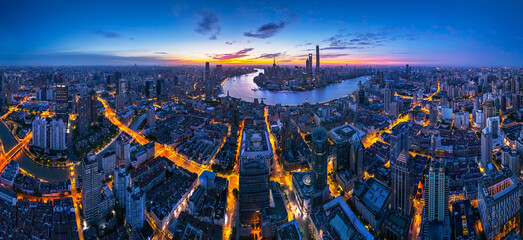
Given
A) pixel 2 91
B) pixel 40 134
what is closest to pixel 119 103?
pixel 40 134

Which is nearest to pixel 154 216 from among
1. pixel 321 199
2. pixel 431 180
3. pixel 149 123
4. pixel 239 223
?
pixel 239 223

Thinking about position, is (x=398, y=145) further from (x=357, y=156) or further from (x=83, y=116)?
(x=83, y=116)

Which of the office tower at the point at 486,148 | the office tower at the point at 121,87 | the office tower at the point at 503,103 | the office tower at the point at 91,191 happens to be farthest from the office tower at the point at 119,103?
the office tower at the point at 503,103

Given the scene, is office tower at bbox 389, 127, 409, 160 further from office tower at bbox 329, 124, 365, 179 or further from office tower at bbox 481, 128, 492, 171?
office tower at bbox 481, 128, 492, 171

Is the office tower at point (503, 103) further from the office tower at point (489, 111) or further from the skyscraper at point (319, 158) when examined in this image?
the skyscraper at point (319, 158)

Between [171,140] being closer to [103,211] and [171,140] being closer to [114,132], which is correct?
[114,132]
